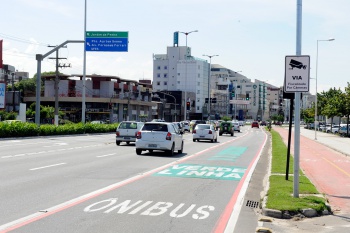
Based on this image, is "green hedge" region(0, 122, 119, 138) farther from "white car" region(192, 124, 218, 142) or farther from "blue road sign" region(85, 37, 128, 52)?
"white car" region(192, 124, 218, 142)

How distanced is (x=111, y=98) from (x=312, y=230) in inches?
3386

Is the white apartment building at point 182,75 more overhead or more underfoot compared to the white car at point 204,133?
more overhead

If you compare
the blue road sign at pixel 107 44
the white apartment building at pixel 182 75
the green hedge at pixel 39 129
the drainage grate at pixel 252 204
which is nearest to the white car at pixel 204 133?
the blue road sign at pixel 107 44

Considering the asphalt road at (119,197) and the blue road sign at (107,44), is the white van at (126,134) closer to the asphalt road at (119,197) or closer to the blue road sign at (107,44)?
the blue road sign at (107,44)

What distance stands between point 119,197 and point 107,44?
32.3 metres

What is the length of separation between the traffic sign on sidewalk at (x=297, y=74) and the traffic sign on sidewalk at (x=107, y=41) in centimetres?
3163

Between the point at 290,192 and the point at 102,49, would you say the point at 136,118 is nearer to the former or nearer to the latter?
the point at 102,49

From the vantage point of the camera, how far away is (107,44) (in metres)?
42.3

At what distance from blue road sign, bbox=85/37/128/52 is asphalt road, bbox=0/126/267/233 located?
24.0m

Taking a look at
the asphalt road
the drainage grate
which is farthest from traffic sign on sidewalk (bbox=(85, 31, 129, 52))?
the drainage grate

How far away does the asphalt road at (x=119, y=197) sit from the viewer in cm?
855

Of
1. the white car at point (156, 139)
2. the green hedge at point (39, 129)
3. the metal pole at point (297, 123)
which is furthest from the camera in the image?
the green hedge at point (39, 129)

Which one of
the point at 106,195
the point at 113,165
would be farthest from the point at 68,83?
the point at 106,195

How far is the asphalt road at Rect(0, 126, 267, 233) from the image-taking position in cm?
855
